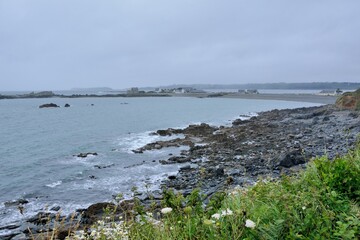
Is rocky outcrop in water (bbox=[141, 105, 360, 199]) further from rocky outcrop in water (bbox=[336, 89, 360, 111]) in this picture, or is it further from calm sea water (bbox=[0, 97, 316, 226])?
rocky outcrop in water (bbox=[336, 89, 360, 111])

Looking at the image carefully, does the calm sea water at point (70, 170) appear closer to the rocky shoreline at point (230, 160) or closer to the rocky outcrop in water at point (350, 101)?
the rocky shoreline at point (230, 160)

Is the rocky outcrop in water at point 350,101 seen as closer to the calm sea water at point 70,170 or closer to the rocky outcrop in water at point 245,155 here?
the rocky outcrop in water at point 245,155

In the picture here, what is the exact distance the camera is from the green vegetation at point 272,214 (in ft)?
10.5

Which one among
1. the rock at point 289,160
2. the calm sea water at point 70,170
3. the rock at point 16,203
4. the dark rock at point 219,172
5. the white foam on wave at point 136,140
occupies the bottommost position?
the white foam on wave at point 136,140

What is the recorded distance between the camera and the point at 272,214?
3631 mm

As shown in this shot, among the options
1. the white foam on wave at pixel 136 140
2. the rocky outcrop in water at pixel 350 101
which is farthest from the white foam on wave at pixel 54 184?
the rocky outcrop in water at pixel 350 101

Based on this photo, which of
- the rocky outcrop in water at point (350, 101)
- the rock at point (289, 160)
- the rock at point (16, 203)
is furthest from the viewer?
the rocky outcrop in water at point (350, 101)

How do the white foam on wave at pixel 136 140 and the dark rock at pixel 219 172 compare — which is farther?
→ the white foam on wave at pixel 136 140

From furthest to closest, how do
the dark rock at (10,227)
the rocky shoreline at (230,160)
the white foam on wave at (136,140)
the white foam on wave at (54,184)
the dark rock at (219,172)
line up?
the white foam on wave at (136,140) → the white foam on wave at (54,184) → the dark rock at (219,172) → the rocky shoreline at (230,160) → the dark rock at (10,227)

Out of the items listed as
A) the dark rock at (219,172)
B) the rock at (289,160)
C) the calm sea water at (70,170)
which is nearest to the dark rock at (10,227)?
the calm sea water at (70,170)

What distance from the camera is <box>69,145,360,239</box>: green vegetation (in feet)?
10.5

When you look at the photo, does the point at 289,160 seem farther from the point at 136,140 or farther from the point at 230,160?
the point at 136,140

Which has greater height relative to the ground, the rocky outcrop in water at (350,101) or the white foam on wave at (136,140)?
the rocky outcrop in water at (350,101)

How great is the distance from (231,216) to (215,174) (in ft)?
36.3
